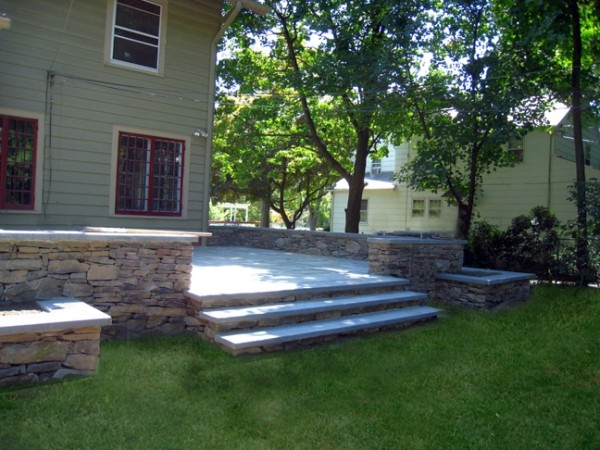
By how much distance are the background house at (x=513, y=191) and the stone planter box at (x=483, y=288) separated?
16.2 feet

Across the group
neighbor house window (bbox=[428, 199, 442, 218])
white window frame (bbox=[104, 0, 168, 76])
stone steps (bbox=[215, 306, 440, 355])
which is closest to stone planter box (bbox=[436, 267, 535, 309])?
stone steps (bbox=[215, 306, 440, 355])

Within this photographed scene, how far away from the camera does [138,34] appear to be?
9.41m

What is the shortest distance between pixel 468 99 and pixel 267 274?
6.20 metres

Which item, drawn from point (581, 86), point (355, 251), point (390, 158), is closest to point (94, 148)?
point (355, 251)

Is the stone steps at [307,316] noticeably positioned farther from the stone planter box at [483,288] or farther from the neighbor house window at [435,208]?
the neighbor house window at [435,208]

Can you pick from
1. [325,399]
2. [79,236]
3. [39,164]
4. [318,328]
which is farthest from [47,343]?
[39,164]

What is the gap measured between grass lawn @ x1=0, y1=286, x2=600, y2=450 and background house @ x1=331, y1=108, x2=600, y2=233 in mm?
8489

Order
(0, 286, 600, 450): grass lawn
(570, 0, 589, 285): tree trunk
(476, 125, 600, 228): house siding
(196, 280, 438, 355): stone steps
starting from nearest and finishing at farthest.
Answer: (0, 286, 600, 450): grass lawn → (196, 280, 438, 355): stone steps → (570, 0, 589, 285): tree trunk → (476, 125, 600, 228): house siding

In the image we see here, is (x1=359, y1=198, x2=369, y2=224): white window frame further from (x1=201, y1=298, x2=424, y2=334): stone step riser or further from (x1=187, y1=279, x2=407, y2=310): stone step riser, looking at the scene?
(x1=201, y1=298, x2=424, y2=334): stone step riser

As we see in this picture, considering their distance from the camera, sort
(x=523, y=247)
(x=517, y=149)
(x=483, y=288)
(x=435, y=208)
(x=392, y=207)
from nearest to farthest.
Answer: (x=483, y=288), (x=523, y=247), (x=517, y=149), (x=435, y=208), (x=392, y=207)

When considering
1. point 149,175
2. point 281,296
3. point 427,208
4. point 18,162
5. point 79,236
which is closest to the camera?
point 79,236

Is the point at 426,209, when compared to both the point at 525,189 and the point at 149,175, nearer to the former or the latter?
the point at 525,189

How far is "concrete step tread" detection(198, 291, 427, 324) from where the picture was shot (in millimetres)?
5199

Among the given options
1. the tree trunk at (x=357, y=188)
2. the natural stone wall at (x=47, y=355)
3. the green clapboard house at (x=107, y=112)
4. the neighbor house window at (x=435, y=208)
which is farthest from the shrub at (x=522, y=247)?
the natural stone wall at (x=47, y=355)
